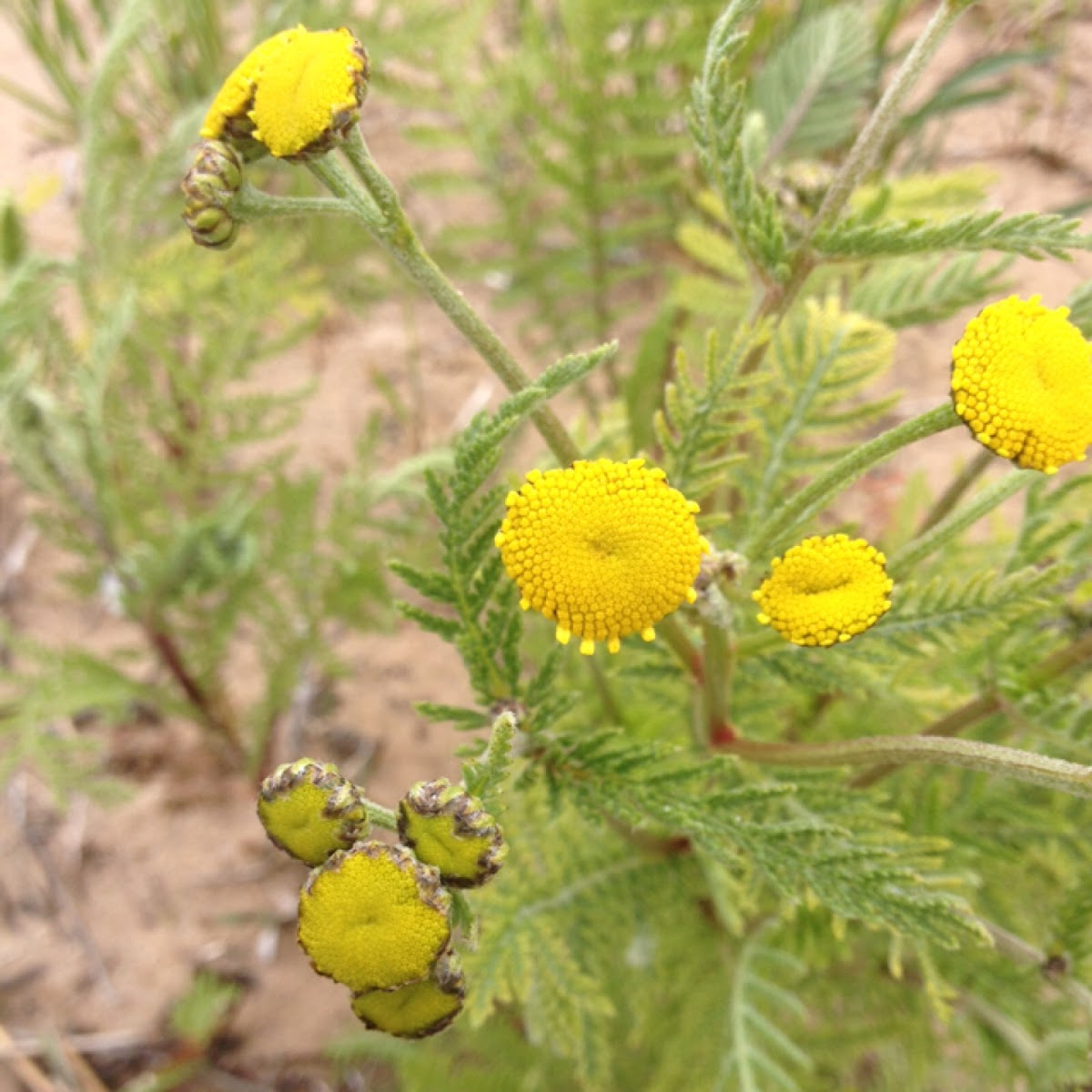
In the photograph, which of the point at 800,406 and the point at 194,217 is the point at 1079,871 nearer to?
the point at 800,406

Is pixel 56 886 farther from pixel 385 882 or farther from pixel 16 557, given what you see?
pixel 385 882


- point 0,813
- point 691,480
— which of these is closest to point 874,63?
point 691,480

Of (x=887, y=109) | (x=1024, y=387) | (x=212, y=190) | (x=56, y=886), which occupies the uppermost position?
(x=887, y=109)

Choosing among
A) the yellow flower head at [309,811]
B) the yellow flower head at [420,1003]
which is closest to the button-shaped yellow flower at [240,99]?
the yellow flower head at [309,811]

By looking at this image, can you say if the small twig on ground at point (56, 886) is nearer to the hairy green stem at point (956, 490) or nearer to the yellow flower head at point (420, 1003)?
the yellow flower head at point (420, 1003)

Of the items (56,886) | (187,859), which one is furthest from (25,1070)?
(187,859)

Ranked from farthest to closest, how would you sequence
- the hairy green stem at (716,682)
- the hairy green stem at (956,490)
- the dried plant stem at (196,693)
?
the dried plant stem at (196,693) < the hairy green stem at (956,490) < the hairy green stem at (716,682)
